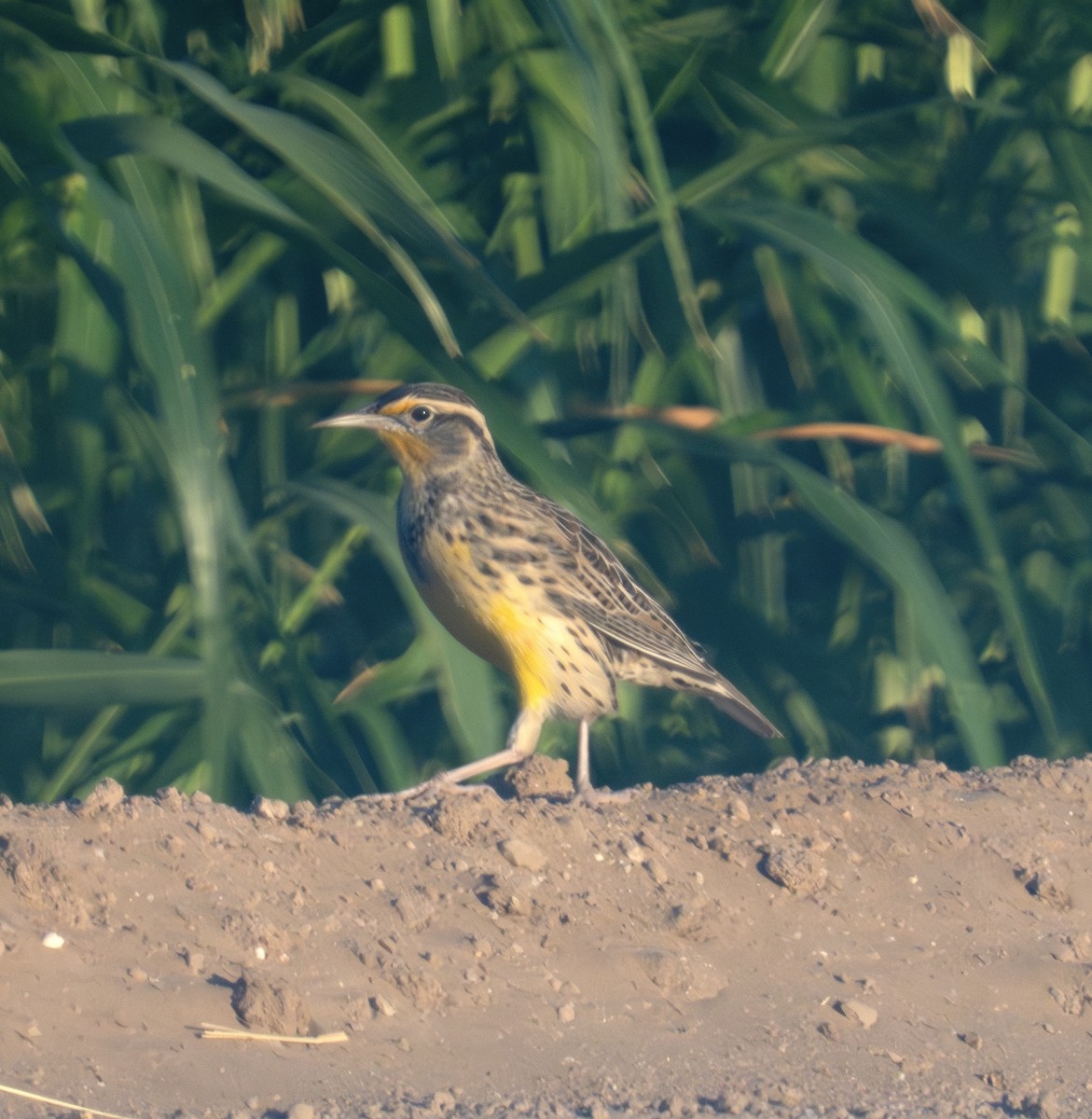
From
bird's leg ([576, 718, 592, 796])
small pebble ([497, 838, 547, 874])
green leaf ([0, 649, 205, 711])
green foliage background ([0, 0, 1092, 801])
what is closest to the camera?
small pebble ([497, 838, 547, 874])

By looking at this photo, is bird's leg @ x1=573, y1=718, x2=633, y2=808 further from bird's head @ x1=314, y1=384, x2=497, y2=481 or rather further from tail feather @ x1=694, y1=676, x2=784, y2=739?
bird's head @ x1=314, y1=384, x2=497, y2=481

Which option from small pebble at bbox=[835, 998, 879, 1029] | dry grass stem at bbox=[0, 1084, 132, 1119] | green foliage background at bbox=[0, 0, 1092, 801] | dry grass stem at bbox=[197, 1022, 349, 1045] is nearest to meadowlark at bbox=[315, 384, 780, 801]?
green foliage background at bbox=[0, 0, 1092, 801]

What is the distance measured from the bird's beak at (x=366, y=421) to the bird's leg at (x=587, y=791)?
35.9 inches

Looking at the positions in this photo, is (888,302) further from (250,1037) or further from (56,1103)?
(56,1103)

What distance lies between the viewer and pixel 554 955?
3154 millimetres

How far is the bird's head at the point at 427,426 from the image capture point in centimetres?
454

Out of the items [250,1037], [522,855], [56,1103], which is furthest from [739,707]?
[56,1103]

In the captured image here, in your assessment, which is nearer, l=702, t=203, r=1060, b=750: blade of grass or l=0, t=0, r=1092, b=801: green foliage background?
l=0, t=0, r=1092, b=801: green foliage background

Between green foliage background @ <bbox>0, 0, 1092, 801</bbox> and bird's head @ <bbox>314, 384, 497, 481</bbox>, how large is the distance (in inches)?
5.0

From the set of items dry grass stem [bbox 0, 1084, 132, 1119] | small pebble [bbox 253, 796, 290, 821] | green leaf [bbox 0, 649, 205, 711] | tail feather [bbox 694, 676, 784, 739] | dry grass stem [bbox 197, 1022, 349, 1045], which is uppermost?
dry grass stem [bbox 0, 1084, 132, 1119]

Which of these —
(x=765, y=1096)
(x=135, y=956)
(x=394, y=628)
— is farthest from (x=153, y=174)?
(x=765, y=1096)

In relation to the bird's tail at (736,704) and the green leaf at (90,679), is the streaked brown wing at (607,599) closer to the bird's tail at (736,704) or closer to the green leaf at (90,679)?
the bird's tail at (736,704)

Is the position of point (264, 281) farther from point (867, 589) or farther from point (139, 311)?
point (867, 589)

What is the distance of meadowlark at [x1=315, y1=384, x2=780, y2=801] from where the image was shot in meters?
4.43
